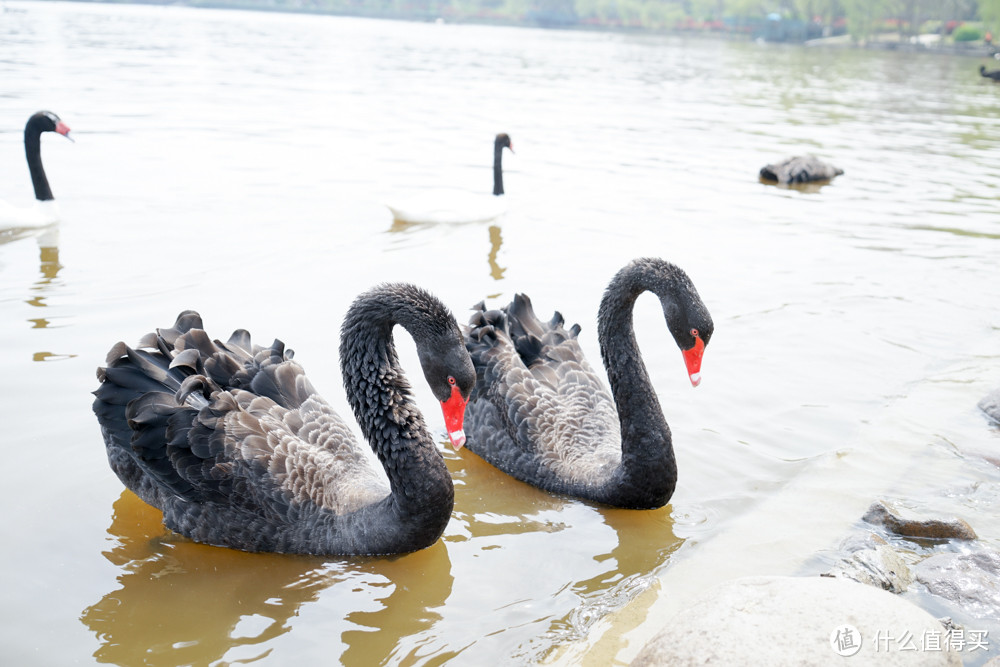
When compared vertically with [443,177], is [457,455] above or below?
below

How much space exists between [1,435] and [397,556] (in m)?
2.41

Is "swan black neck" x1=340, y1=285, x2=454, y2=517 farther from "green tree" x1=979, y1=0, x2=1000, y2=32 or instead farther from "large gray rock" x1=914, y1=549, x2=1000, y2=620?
"green tree" x1=979, y1=0, x2=1000, y2=32

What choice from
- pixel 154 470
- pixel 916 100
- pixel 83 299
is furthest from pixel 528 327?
pixel 916 100

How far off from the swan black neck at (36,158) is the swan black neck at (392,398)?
653 centimetres

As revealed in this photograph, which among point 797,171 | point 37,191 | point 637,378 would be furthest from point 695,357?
point 797,171

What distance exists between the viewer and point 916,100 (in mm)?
26438

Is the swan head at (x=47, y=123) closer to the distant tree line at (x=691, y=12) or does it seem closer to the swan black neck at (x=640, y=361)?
the swan black neck at (x=640, y=361)

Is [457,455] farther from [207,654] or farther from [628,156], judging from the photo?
[628,156]

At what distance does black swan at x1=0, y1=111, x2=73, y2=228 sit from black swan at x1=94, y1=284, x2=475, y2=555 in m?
5.15

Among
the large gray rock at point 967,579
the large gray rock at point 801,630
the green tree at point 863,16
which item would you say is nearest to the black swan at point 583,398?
the large gray rock at point 967,579

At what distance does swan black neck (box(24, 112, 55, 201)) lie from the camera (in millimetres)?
9164

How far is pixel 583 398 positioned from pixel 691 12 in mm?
109987

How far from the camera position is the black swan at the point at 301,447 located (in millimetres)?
3928

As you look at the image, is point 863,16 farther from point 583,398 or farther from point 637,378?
point 637,378
